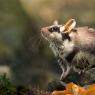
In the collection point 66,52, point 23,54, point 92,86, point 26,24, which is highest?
point 26,24

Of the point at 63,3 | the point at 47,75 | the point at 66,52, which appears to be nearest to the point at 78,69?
the point at 66,52

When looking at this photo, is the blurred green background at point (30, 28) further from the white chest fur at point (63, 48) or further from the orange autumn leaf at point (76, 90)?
the orange autumn leaf at point (76, 90)

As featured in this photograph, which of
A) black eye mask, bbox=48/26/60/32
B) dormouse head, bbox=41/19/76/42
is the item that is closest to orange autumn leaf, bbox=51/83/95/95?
dormouse head, bbox=41/19/76/42

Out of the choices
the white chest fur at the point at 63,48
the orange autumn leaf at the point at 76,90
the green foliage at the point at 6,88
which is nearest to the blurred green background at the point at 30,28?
the green foliage at the point at 6,88

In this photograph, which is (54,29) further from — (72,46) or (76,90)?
(76,90)

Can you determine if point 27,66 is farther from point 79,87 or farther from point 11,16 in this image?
point 79,87

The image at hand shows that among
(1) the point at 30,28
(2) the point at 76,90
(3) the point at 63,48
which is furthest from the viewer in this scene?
(1) the point at 30,28

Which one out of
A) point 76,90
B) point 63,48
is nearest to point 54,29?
point 63,48
